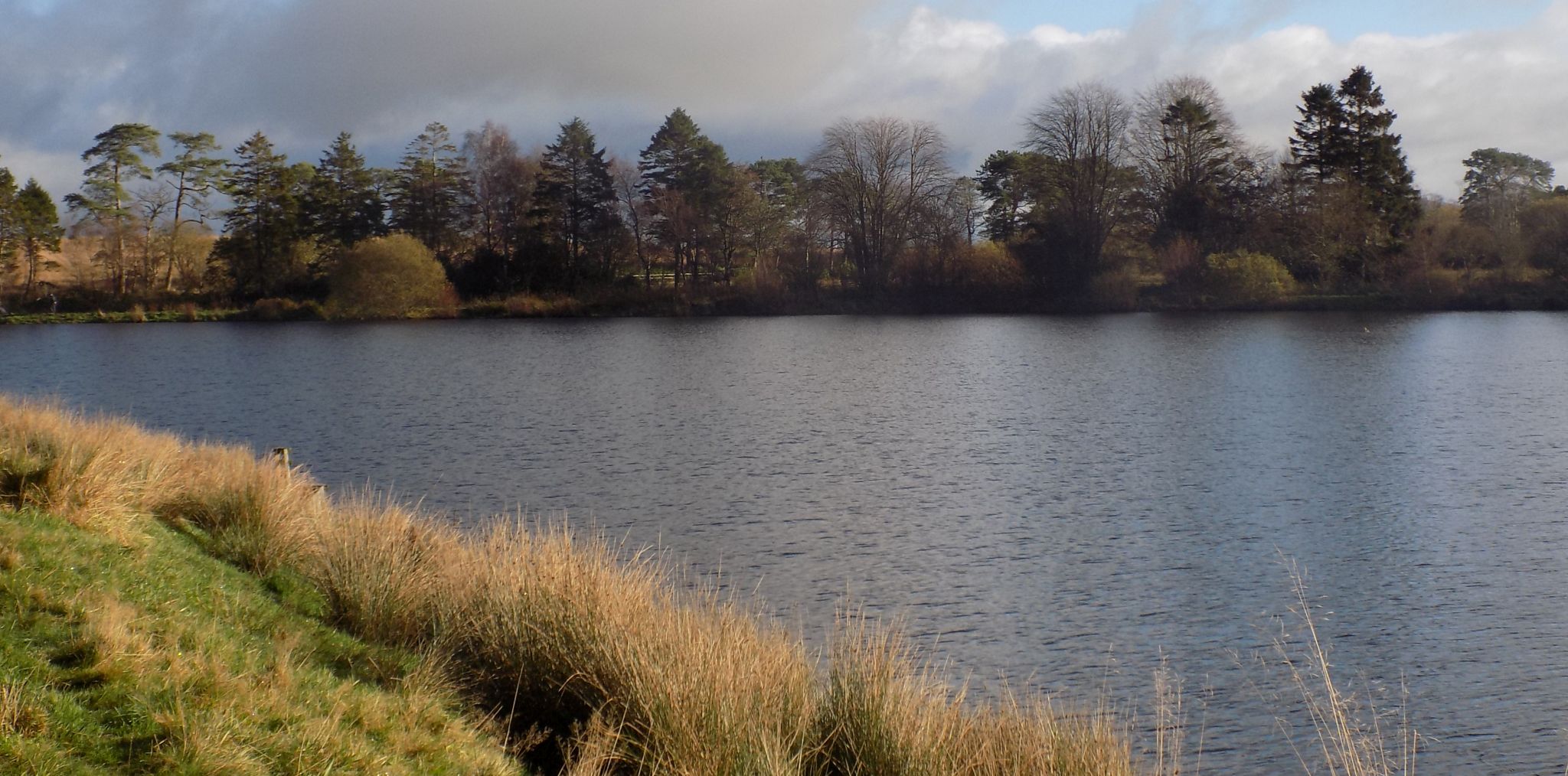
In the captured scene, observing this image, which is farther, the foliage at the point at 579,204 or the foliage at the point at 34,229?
the foliage at the point at 579,204

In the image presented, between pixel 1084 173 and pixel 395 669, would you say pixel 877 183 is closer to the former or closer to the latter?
pixel 1084 173

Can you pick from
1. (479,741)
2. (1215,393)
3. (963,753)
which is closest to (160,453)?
(479,741)

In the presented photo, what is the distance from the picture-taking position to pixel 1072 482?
18.5m

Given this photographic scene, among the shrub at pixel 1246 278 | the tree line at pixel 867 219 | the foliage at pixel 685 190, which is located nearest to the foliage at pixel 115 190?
the tree line at pixel 867 219

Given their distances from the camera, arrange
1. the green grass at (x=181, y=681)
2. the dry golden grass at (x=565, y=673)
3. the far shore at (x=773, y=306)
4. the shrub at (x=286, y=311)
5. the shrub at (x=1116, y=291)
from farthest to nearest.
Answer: the shrub at (x=286, y=311), the shrub at (x=1116, y=291), the far shore at (x=773, y=306), the dry golden grass at (x=565, y=673), the green grass at (x=181, y=681)

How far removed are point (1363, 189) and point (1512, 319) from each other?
11442 mm

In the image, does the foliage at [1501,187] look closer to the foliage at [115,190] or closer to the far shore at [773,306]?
the far shore at [773,306]

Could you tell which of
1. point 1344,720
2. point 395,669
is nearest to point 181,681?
point 395,669

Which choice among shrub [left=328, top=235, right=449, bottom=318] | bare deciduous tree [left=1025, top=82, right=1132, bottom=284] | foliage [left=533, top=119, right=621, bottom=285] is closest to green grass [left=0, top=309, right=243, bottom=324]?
shrub [left=328, top=235, right=449, bottom=318]

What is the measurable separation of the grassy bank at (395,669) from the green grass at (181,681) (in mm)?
16

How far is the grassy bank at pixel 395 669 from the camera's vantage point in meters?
5.34

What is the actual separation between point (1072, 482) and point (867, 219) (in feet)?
177

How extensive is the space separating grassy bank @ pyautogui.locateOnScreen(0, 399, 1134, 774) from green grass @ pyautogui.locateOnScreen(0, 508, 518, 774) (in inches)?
0.6

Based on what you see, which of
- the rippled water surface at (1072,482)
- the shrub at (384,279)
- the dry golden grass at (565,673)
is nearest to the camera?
the dry golden grass at (565,673)
